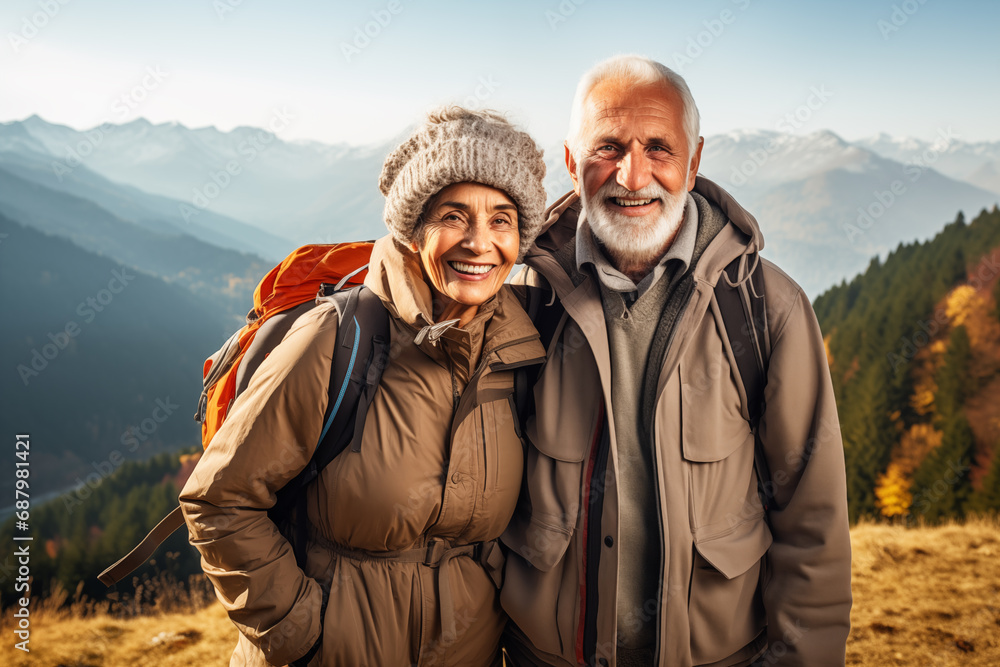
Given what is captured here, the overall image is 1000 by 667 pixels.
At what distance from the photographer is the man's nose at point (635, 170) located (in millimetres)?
2641

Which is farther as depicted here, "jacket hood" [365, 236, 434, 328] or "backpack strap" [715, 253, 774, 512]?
"backpack strap" [715, 253, 774, 512]

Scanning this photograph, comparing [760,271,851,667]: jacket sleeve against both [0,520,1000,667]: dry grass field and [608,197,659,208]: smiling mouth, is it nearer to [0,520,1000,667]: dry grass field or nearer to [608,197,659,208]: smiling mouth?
[608,197,659,208]: smiling mouth

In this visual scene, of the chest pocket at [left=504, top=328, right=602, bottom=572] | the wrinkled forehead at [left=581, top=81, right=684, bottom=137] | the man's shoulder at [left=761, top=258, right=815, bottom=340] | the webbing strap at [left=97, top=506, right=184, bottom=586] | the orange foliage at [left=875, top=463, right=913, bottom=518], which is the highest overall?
the wrinkled forehead at [left=581, top=81, right=684, bottom=137]

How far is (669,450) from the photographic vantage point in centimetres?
247

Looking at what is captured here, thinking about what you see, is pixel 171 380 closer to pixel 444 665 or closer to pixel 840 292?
pixel 840 292

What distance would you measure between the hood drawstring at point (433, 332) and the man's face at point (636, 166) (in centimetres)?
89

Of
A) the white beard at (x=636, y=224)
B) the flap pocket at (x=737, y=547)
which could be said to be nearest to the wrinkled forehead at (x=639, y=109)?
the white beard at (x=636, y=224)

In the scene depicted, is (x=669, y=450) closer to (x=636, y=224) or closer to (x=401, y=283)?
(x=636, y=224)

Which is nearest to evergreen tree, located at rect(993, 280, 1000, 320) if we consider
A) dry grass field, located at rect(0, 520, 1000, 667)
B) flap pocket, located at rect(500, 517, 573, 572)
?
dry grass field, located at rect(0, 520, 1000, 667)

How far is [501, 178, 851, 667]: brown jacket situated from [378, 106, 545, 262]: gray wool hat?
54cm

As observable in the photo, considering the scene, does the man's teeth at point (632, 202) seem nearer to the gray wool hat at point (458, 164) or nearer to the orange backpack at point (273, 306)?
the gray wool hat at point (458, 164)

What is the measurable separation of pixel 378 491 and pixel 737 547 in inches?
58.8

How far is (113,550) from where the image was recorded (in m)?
31.1

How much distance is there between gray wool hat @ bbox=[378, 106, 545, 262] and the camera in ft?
7.75
